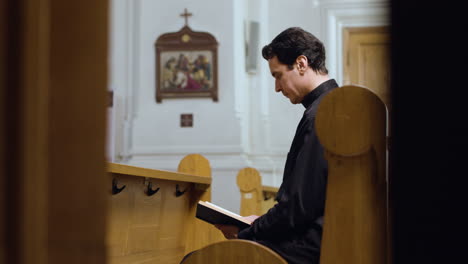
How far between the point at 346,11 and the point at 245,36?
175cm

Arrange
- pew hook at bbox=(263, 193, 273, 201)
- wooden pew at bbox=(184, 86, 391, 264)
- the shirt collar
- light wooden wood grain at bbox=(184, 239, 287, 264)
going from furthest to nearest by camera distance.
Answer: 1. pew hook at bbox=(263, 193, 273, 201)
2. the shirt collar
3. light wooden wood grain at bbox=(184, 239, 287, 264)
4. wooden pew at bbox=(184, 86, 391, 264)

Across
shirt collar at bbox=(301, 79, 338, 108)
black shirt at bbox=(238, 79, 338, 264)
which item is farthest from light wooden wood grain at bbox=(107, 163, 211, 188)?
shirt collar at bbox=(301, 79, 338, 108)

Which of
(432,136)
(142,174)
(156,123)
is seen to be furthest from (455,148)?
(156,123)

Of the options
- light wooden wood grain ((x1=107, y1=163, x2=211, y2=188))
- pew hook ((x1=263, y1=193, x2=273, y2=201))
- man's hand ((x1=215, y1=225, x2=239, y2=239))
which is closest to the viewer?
light wooden wood grain ((x1=107, y1=163, x2=211, y2=188))

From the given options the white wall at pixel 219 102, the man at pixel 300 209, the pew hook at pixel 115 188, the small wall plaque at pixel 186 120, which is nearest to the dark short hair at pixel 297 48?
the man at pixel 300 209

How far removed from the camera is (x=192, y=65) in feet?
35.9

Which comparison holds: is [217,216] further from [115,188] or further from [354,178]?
[354,178]

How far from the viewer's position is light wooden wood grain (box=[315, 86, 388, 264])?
1.98 meters

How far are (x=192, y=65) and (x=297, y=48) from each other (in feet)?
24.7

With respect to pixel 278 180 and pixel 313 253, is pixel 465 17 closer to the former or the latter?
pixel 313 253

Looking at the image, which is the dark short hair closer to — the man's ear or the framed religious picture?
the man's ear

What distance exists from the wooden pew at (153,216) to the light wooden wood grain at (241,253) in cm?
57

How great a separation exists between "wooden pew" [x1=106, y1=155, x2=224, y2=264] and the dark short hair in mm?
860

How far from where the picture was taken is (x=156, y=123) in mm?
11031
